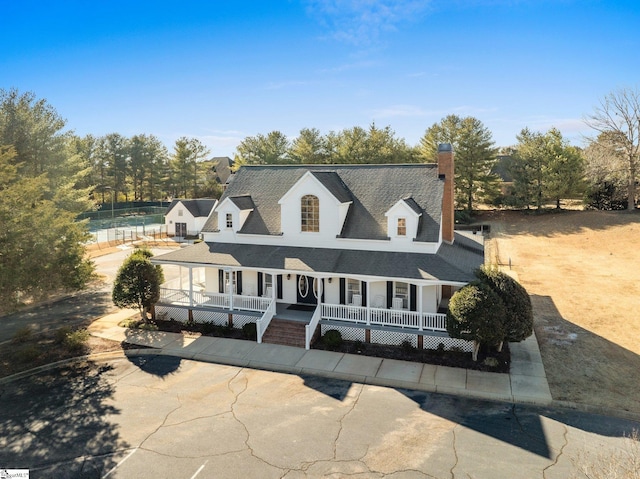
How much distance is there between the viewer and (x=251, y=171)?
94.4ft

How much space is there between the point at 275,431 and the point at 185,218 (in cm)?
4847

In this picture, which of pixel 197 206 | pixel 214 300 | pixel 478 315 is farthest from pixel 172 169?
pixel 478 315

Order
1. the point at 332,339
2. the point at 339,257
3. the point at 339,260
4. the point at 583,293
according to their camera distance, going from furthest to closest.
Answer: the point at 583,293, the point at 339,257, the point at 339,260, the point at 332,339

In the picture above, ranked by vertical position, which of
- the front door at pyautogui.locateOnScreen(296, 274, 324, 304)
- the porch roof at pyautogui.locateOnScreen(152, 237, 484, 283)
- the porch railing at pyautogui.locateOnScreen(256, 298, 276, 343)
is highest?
the porch roof at pyautogui.locateOnScreen(152, 237, 484, 283)

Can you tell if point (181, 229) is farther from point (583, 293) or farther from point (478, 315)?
point (478, 315)

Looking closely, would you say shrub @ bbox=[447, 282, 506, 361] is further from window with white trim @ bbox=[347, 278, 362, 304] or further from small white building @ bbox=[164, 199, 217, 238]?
small white building @ bbox=[164, 199, 217, 238]

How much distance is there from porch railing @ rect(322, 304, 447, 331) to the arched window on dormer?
4.72 m

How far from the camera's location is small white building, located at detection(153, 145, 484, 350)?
20.3 meters

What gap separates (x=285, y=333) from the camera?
67.4ft

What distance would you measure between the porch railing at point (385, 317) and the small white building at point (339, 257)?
5cm

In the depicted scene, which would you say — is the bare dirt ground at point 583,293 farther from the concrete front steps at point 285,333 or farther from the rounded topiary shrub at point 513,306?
the concrete front steps at point 285,333

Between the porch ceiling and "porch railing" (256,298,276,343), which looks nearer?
the porch ceiling

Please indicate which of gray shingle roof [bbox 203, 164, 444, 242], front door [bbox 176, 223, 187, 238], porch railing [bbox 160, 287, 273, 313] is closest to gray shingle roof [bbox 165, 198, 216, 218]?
front door [bbox 176, 223, 187, 238]

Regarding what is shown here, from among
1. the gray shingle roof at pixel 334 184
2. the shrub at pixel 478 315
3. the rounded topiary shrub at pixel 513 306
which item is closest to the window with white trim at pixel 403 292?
the shrub at pixel 478 315
